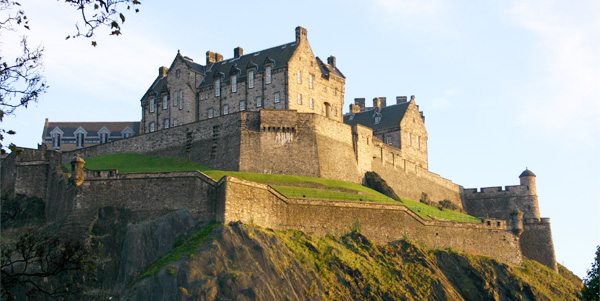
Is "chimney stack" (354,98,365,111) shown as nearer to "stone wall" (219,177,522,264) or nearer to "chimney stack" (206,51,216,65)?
"chimney stack" (206,51,216,65)

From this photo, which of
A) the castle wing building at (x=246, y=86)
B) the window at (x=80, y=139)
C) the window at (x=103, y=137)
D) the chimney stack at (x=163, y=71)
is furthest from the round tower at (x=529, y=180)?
the window at (x=80, y=139)

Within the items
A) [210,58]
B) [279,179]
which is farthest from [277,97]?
[210,58]

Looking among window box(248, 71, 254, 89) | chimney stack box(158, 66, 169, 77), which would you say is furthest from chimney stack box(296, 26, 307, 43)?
chimney stack box(158, 66, 169, 77)

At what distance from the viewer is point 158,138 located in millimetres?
61656

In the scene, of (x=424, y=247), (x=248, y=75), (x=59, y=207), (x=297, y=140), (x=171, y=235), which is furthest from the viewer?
(x=248, y=75)

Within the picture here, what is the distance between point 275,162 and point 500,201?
29.1 metres

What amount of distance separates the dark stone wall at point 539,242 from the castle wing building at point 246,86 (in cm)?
2022

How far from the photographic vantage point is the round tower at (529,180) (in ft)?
246

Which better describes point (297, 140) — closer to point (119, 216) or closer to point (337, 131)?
point (337, 131)

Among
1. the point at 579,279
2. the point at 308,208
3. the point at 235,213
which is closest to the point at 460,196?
the point at 579,279

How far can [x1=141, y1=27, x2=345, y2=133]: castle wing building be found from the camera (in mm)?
64375

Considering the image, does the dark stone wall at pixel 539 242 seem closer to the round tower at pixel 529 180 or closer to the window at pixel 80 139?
the round tower at pixel 529 180

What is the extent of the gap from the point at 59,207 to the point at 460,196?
43486 millimetres

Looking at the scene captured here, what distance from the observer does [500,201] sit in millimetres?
75688
